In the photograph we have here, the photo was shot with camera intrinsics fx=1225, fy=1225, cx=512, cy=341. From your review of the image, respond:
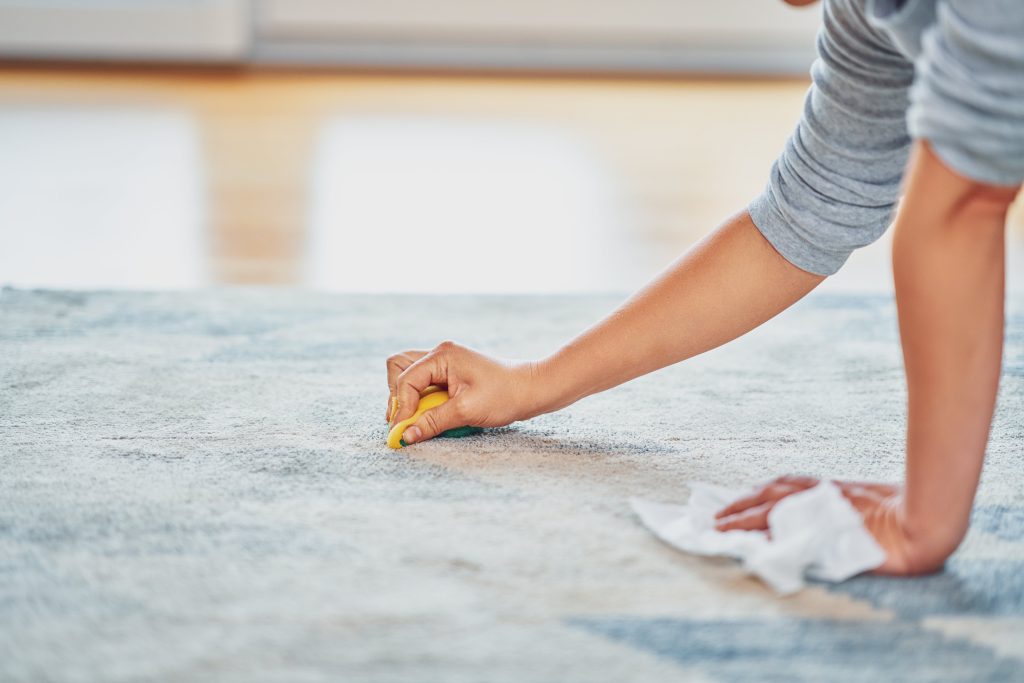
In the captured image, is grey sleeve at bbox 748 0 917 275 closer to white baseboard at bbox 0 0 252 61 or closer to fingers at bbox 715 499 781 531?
fingers at bbox 715 499 781 531

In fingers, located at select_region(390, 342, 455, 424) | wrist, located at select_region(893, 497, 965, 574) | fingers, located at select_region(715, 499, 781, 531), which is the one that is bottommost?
wrist, located at select_region(893, 497, 965, 574)

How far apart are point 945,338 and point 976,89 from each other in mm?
161

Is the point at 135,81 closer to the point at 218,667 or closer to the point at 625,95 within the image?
the point at 625,95

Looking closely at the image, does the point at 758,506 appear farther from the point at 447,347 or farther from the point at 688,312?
the point at 447,347

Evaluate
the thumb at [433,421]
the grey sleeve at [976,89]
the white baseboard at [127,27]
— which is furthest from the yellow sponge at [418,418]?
the white baseboard at [127,27]

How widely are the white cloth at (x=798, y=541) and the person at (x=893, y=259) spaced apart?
1 cm

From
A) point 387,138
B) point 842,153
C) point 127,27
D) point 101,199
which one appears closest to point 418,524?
point 842,153

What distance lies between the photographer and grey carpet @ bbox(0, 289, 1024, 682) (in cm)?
69

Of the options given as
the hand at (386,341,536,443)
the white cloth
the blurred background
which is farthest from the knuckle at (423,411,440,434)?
the blurred background

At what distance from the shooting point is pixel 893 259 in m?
0.75

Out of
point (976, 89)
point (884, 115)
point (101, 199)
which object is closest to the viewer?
point (976, 89)

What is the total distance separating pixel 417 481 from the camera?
0.93m

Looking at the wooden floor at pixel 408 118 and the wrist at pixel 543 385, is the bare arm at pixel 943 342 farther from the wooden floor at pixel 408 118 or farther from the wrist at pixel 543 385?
the wooden floor at pixel 408 118

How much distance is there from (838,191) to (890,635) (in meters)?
0.33
